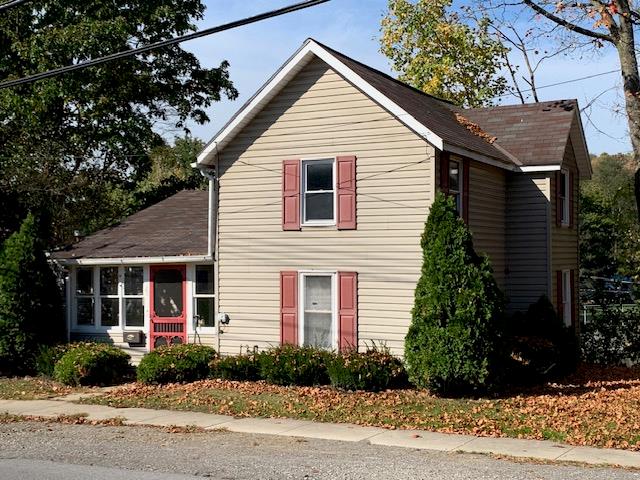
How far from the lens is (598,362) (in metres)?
22.5

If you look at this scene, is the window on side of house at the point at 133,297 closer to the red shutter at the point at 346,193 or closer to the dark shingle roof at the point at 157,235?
the dark shingle roof at the point at 157,235

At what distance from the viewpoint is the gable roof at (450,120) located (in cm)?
1709

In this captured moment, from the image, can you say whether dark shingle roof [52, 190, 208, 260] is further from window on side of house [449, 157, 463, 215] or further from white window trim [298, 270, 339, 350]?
window on side of house [449, 157, 463, 215]

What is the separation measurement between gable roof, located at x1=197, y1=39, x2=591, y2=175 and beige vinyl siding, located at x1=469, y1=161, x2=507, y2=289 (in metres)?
0.45

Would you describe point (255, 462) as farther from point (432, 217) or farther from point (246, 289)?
point (246, 289)

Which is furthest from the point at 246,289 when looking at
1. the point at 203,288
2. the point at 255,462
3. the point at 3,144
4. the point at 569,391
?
the point at 3,144

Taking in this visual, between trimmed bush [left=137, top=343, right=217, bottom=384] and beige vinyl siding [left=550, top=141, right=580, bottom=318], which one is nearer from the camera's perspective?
trimmed bush [left=137, top=343, right=217, bottom=384]

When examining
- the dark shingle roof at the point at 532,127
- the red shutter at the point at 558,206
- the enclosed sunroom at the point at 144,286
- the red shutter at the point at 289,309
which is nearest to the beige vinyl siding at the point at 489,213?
the dark shingle roof at the point at 532,127

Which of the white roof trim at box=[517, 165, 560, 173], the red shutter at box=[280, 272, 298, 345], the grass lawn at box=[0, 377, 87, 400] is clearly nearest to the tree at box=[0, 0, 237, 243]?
the grass lawn at box=[0, 377, 87, 400]

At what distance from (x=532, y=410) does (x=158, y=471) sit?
21.9ft

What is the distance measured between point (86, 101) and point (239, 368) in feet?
49.4

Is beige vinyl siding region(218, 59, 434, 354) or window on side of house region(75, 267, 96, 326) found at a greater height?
beige vinyl siding region(218, 59, 434, 354)

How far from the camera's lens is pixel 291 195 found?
18219mm

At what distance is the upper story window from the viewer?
1783 centimetres
